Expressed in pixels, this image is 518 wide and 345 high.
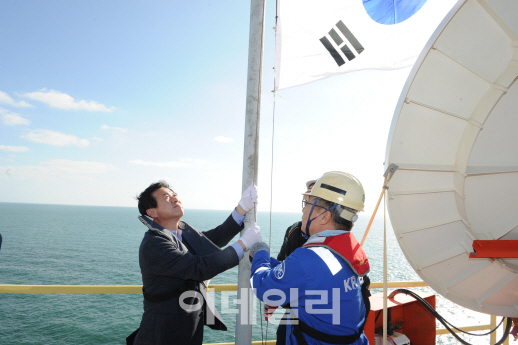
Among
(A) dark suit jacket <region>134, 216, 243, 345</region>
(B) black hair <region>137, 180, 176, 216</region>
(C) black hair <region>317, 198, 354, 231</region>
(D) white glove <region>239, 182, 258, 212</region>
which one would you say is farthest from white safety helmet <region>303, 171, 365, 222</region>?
(B) black hair <region>137, 180, 176, 216</region>

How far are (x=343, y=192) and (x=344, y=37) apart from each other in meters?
2.68

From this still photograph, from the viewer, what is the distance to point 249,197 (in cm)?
245

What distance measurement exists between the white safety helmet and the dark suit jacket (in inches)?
35.6

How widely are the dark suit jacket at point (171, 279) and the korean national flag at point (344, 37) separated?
224 cm

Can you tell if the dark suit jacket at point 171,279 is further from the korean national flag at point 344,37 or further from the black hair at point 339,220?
the korean national flag at point 344,37

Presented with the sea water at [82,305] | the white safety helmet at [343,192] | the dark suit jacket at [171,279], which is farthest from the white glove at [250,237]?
the sea water at [82,305]

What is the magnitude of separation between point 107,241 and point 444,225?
272ft

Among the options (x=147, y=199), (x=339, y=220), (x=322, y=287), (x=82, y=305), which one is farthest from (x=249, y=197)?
(x=82, y=305)

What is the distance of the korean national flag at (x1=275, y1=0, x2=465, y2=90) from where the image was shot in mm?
3729

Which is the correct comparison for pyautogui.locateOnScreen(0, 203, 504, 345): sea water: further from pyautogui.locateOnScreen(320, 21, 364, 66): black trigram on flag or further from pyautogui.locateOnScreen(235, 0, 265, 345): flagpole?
pyautogui.locateOnScreen(235, 0, 265, 345): flagpole

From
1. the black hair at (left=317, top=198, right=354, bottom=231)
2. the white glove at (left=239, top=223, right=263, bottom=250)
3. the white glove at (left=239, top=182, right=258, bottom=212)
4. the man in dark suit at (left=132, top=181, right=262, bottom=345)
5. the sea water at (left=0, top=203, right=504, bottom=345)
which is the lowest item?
the sea water at (left=0, top=203, right=504, bottom=345)

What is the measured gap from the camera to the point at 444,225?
111 inches

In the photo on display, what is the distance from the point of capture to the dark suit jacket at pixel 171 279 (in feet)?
7.80

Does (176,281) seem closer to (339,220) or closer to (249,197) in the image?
(249,197)
